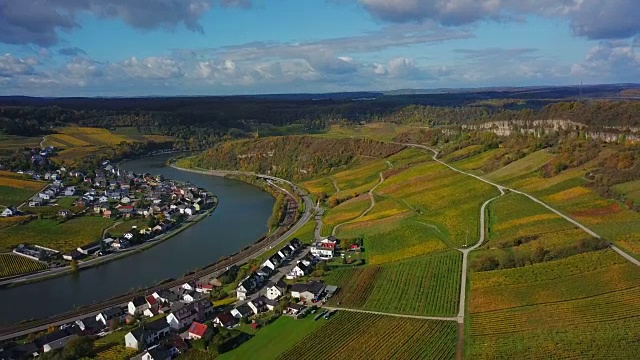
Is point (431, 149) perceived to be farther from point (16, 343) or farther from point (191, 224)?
point (16, 343)

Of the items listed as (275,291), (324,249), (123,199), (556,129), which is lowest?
(123,199)

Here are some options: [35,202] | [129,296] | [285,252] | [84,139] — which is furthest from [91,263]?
[84,139]

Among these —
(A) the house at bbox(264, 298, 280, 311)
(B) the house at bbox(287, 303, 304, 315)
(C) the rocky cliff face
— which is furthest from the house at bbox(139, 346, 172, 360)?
(C) the rocky cliff face

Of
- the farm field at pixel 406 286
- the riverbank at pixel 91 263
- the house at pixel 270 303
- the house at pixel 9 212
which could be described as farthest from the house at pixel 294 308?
the house at pixel 9 212

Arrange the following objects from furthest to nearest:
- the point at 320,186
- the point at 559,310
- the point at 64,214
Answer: the point at 320,186 < the point at 64,214 < the point at 559,310

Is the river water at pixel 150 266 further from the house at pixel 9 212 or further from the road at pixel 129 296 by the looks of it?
the house at pixel 9 212

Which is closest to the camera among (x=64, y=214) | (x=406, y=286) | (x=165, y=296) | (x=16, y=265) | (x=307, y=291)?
(x=307, y=291)

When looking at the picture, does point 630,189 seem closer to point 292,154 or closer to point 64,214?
point 64,214
